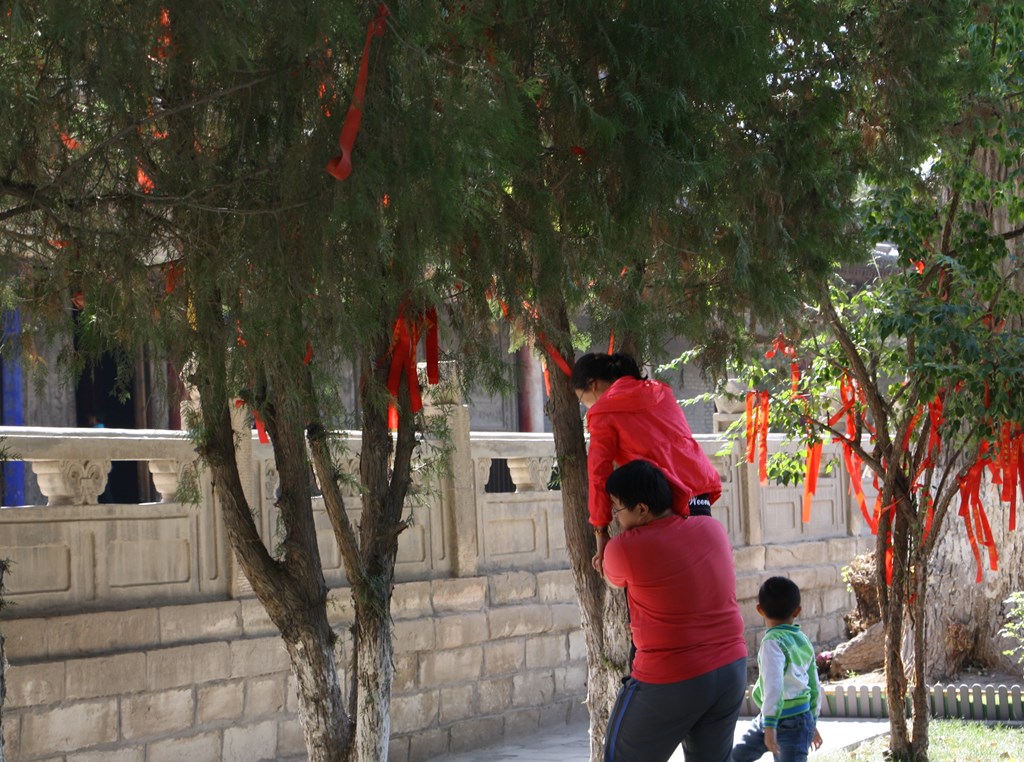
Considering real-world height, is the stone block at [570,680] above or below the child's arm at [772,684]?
below

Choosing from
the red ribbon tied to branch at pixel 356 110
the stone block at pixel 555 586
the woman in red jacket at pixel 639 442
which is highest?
the red ribbon tied to branch at pixel 356 110

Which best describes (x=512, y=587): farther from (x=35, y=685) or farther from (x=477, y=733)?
(x=35, y=685)

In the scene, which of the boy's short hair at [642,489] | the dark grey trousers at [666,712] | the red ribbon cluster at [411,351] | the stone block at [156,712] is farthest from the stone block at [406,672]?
the boy's short hair at [642,489]

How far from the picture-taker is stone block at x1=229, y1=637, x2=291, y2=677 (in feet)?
26.6

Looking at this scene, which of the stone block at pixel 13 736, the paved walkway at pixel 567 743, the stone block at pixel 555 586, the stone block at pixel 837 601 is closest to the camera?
the stone block at pixel 13 736

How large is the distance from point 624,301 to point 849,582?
791 cm

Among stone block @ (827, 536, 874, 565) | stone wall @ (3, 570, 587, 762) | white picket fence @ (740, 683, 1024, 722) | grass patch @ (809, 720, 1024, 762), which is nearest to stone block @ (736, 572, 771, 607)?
stone block @ (827, 536, 874, 565)

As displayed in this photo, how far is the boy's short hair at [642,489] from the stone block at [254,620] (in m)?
4.27

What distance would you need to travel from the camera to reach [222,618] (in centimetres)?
807

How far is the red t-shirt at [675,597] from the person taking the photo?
432 centimetres

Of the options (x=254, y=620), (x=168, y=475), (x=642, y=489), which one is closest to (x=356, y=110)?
(x=642, y=489)

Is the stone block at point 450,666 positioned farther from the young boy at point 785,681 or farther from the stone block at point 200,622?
the young boy at point 785,681

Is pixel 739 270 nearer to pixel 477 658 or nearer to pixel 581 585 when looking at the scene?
pixel 581 585

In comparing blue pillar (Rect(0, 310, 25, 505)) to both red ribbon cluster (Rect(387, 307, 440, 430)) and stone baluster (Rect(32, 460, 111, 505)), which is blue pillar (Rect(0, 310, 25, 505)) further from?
red ribbon cluster (Rect(387, 307, 440, 430))
